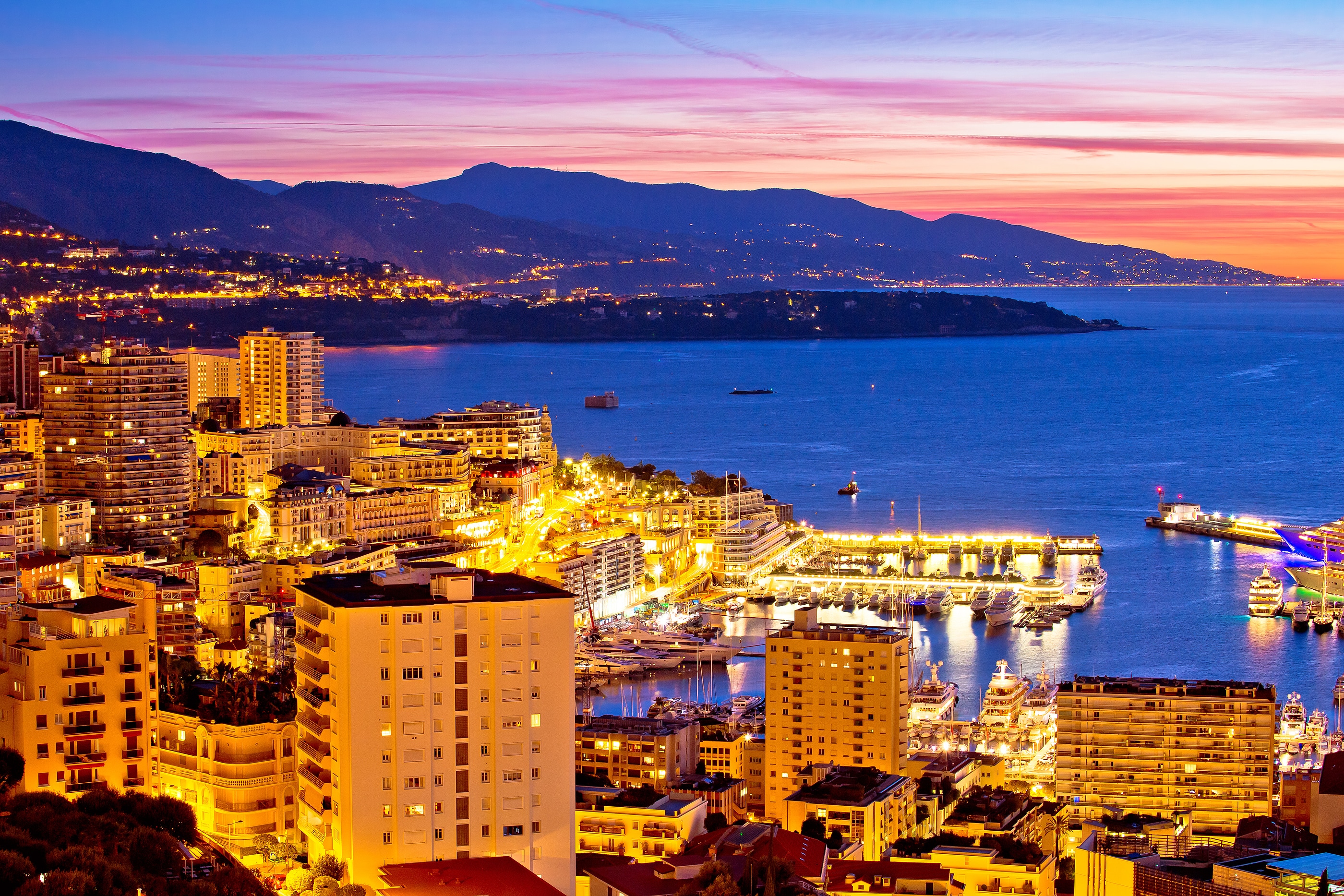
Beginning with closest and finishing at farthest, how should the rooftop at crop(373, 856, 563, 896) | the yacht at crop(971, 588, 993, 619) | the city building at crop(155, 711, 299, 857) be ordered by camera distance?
the rooftop at crop(373, 856, 563, 896) < the city building at crop(155, 711, 299, 857) < the yacht at crop(971, 588, 993, 619)

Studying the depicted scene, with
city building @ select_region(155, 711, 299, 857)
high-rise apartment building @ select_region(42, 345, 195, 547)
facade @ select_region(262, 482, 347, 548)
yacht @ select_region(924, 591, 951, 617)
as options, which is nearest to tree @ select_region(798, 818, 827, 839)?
city building @ select_region(155, 711, 299, 857)

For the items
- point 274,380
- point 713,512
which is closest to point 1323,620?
point 713,512

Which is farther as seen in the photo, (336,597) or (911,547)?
(911,547)

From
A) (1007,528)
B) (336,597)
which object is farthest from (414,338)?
(336,597)

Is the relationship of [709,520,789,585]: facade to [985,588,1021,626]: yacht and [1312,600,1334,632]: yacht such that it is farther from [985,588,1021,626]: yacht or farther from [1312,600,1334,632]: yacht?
[1312,600,1334,632]: yacht

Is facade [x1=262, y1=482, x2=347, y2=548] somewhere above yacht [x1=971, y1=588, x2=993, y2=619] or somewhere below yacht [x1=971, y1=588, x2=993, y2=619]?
above

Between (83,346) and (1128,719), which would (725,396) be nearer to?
(83,346)
